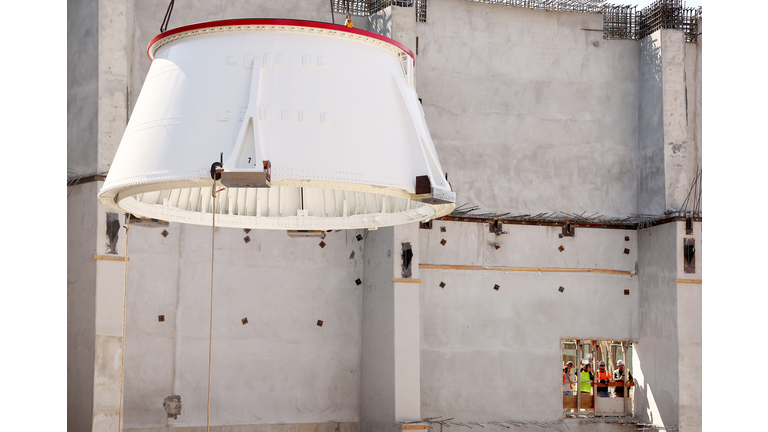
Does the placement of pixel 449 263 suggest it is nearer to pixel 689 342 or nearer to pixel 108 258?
pixel 689 342

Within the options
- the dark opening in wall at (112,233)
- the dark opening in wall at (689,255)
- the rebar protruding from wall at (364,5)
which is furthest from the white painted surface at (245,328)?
the dark opening in wall at (689,255)

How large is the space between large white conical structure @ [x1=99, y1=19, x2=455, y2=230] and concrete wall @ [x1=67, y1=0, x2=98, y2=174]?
298 inches

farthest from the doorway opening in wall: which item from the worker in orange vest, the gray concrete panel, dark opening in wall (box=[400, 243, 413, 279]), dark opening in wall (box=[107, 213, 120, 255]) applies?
dark opening in wall (box=[107, 213, 120, 255])

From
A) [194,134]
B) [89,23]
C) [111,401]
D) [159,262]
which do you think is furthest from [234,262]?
[194,134]

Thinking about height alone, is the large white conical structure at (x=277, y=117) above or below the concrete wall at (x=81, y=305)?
above

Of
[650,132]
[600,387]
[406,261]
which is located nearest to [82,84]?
[406,261]

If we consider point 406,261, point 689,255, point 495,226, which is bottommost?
point 406,261

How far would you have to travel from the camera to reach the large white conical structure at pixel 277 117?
619cm

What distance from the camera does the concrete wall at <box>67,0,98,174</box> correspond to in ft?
46.0

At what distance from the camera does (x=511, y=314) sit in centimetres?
1822

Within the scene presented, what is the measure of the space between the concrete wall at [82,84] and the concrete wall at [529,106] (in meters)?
7.21

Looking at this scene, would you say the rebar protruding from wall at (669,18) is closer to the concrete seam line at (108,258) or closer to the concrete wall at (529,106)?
the concrete wall at (529,106)

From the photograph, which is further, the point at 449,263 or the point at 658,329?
the point at 658,329

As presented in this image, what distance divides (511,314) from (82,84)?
34.7 ft
